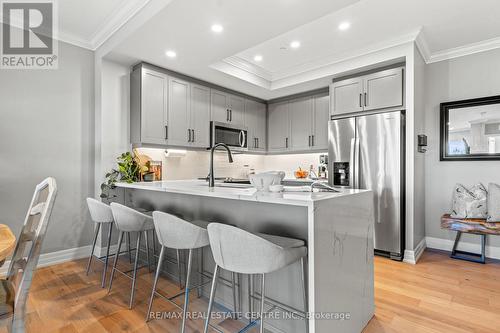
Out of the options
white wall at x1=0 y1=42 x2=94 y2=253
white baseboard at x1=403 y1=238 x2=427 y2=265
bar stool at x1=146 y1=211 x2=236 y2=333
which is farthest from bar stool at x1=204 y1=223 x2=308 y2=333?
white wall at x1=0 y1=42 x2=94 y2=253

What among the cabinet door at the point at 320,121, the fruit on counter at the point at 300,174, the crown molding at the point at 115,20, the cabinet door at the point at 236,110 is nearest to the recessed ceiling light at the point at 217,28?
the crown molding at the point at 115,20

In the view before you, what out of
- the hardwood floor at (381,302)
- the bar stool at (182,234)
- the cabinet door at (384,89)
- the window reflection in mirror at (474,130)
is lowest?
the hardwood floor at (381,302)

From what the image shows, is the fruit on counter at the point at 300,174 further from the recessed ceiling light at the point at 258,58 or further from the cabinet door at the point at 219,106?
the recessed ceiling light at the point at 258,58

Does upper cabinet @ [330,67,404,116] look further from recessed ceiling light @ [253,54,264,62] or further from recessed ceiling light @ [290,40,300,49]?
recessed ceiling light @ [253,54,264,62]

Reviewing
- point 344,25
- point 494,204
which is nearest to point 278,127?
point 344,25

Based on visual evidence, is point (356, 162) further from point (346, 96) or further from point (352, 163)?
point (346, 96)

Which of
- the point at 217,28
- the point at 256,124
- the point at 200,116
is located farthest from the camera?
the point at 256,124

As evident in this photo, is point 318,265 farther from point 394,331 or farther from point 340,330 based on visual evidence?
point 394,331

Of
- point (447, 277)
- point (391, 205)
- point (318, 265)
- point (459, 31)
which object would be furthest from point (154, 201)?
point (459, 31)

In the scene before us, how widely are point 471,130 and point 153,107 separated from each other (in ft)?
13.6

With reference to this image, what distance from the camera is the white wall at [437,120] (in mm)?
3367

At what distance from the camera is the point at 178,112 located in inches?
151

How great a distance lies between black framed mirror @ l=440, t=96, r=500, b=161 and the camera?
10.9 feet

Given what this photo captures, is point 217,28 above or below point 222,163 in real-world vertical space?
above
